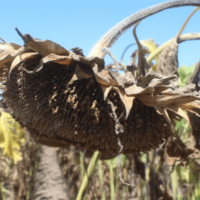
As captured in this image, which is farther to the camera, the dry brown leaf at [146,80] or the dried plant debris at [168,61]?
the dried plant debris at [168,61]

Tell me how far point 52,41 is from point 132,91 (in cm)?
28

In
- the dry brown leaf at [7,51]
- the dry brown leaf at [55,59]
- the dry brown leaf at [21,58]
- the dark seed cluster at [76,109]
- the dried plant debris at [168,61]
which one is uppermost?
the dried plant debris at [168,61]

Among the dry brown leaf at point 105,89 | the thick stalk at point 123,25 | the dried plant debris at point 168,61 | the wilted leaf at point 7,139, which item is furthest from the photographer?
the wilted leaf at point 7,139

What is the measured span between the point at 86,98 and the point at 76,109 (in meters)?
0.05

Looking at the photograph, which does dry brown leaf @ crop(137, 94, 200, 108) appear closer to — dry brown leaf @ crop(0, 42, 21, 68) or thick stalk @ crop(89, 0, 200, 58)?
thick stalk @ crop(89, 0, 200, 58)

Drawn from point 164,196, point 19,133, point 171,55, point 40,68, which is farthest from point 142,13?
point 164,196

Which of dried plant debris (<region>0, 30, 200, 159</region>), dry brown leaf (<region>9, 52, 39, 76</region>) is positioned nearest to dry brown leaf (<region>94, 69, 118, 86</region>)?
dried plant debris (<region>0, 30, 200, 159</region>)

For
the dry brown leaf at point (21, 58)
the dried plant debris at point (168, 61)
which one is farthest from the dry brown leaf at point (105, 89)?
the dried plant debris at point (168, 61)

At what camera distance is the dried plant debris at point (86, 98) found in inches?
34.1

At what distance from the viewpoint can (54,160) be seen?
11.6 m

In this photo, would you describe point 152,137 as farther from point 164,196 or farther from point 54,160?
point 54,160

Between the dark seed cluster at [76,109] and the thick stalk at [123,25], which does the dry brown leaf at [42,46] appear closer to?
the dark seed cluster at [76,109]

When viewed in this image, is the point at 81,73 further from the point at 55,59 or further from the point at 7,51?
the point at 7,51

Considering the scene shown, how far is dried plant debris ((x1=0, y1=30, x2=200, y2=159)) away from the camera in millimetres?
867
